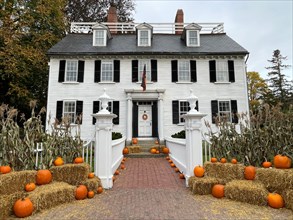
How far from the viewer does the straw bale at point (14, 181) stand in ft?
10.8

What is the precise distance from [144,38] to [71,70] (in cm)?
577

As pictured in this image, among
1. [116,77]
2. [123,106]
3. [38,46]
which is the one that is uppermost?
[38,46]

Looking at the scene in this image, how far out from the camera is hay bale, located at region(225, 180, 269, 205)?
355 cm

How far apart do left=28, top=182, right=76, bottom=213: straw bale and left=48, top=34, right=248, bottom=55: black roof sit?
33.8 ft

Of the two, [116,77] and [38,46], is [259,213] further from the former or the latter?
[38,46]

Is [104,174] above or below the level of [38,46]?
below

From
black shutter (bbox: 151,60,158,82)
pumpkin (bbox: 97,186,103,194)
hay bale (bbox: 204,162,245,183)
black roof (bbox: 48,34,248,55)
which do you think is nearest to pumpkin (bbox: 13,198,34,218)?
pumpkin (bbox: 97,186,103,194)

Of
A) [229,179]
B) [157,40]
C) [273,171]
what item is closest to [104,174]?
[229,179]

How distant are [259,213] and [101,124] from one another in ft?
12.5

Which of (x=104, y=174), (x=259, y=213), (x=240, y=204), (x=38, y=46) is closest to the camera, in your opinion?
(x=259, y=213)

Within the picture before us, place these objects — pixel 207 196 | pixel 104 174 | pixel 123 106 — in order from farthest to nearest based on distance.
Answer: pixel 123 106
pixel 104 174
pixel 207 196

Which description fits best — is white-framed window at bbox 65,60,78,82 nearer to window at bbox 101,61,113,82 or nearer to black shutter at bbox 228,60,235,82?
window at bbox 101,61,113,82

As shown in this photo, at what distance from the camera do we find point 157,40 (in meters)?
14.7

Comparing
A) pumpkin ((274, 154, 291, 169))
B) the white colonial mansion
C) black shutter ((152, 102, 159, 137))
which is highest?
the white colonial mansion
